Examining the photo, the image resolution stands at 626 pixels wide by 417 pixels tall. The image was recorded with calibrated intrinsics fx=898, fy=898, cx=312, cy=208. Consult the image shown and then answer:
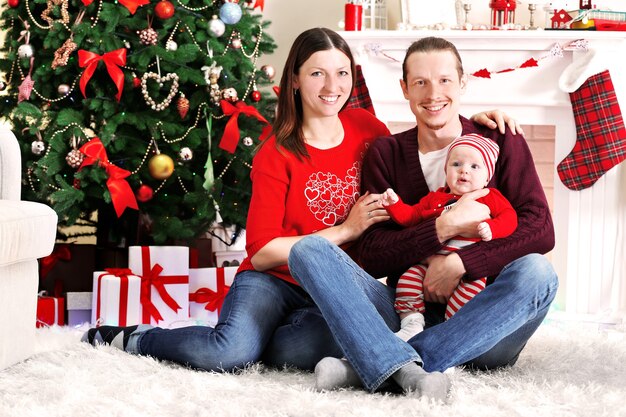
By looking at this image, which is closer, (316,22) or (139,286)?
(139,286)

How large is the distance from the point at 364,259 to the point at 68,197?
1257mm

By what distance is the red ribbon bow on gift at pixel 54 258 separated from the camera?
318 cm

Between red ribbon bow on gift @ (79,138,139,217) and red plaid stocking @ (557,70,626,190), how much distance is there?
Answer: 1.56 metres

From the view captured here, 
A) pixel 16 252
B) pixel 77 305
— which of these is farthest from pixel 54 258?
pixel 16 252

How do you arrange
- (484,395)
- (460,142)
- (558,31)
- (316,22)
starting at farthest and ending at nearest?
(316,22) → (558,31) → (460,142) → (484,395)

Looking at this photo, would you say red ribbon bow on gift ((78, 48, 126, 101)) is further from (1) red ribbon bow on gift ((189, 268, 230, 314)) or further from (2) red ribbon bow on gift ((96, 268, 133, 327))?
(1) red ribbon bow on gift ((189, 268, 230, 314))

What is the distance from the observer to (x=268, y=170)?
228cm

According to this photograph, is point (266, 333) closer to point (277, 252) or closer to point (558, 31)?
point (277, 252)

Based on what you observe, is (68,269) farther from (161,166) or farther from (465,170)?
(465,170)

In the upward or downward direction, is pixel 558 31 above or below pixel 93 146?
above

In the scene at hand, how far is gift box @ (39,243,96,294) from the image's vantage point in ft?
10.5

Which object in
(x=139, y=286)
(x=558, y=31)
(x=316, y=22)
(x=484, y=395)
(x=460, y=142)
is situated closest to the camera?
(x=484, y=395)

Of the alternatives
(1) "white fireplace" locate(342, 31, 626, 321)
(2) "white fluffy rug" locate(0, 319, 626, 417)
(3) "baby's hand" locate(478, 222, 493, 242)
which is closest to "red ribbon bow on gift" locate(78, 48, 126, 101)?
(1) "white fireplace" locate(342, 31, 626, 321)

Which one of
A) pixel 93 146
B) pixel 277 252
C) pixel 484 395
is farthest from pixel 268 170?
pixel 93 146
